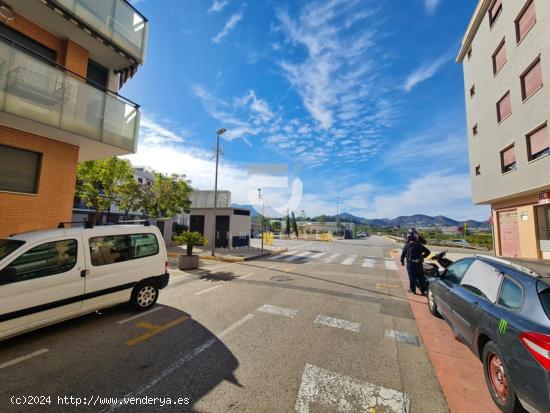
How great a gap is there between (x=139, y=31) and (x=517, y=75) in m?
16.9

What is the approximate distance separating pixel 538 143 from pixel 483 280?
1101 centimetres

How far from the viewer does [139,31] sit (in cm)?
954

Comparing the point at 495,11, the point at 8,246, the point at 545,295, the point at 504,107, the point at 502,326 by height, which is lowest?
the point at 502,326

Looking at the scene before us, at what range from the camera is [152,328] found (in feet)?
15.4

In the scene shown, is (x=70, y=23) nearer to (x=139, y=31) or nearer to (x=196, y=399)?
(x=139, y=31)

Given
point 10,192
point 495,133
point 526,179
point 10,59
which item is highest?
point 495,133

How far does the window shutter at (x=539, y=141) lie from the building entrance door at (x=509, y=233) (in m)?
4.21

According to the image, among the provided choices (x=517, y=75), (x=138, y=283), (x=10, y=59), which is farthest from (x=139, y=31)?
(x=517, y=75)

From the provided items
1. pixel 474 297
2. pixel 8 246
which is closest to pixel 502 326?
pixel 474 297

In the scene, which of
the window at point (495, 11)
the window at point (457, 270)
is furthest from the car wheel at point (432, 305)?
the window at point (495, 11)

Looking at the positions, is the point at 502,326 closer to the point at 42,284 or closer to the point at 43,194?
the point at 42,284

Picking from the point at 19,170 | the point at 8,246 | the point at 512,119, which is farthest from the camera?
the point at 512,119

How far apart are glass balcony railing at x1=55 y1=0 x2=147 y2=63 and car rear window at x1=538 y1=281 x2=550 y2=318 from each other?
1226cm

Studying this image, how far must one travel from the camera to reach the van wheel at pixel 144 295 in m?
5.42
